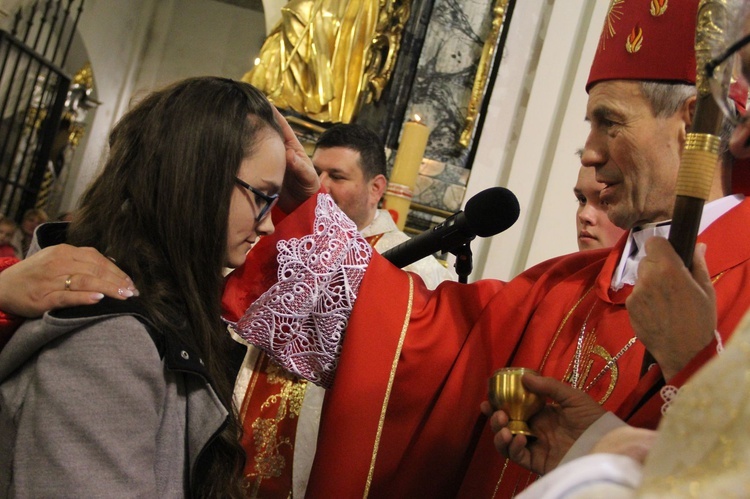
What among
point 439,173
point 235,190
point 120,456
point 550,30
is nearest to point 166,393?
point 120,456

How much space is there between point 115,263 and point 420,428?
2.76ft

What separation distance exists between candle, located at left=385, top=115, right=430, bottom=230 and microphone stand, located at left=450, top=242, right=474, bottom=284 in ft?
6.76

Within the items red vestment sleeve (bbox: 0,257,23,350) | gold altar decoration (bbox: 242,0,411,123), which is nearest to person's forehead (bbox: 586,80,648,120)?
red vestment sleeve (bbox: 0,257,23,350)

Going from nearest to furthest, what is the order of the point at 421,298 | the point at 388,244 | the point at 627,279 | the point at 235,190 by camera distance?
1. the point at 235,190
2. the point at 627,279
3. the point at 421,298
4. the point at 388,244

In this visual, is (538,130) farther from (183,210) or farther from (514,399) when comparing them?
(514,399)

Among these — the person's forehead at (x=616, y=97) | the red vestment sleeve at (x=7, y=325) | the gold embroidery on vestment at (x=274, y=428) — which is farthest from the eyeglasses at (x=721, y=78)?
the gold embroidery on vestment at (x=274, y=428)

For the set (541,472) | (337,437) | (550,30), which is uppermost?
(550,30)

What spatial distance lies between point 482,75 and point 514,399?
4.46m

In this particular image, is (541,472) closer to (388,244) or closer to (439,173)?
(388,244)

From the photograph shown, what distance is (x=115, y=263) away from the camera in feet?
5.41

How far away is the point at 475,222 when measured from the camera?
182cm

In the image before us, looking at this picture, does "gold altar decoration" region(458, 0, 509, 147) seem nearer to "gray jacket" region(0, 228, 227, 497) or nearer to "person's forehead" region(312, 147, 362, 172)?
"person's forehead" region(312, 147, 362, 172)

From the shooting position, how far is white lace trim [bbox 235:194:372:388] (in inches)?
80.4

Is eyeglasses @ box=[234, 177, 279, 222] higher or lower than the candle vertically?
lower
